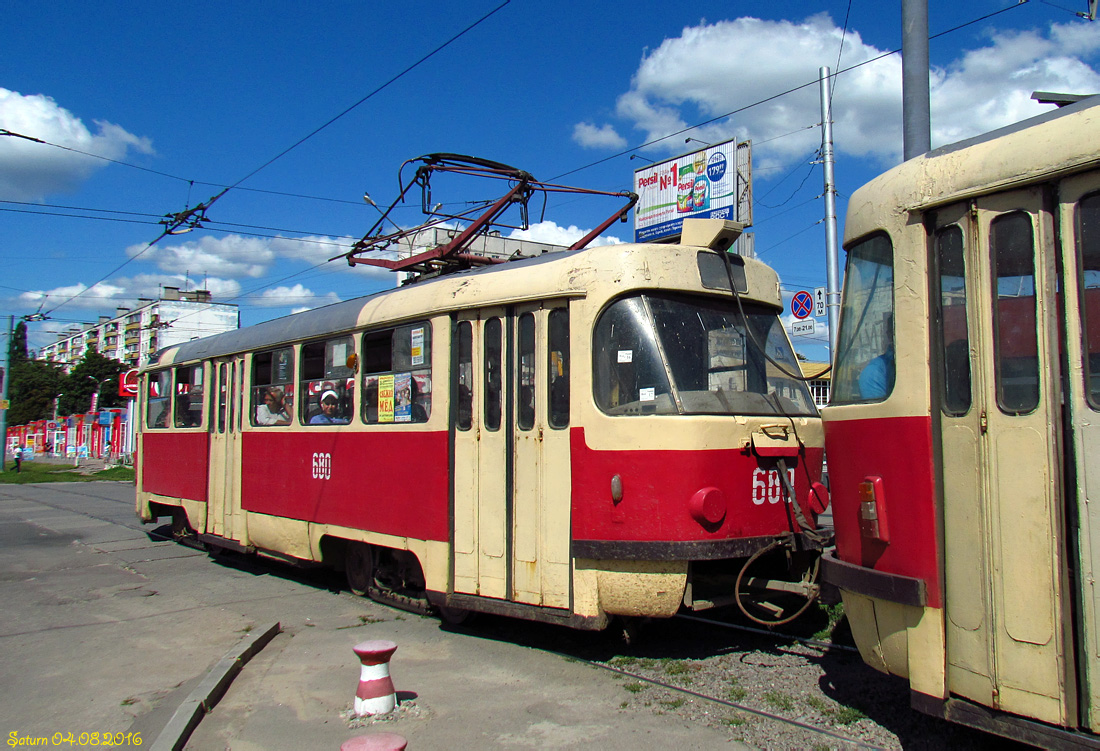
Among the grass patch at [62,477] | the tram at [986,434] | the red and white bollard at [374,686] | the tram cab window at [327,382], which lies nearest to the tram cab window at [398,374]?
the tram cab window at [327,382]

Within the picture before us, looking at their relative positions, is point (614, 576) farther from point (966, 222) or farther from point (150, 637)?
point (150, 637)

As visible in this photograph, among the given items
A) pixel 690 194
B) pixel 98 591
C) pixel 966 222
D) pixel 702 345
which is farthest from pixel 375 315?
pixel 690 194

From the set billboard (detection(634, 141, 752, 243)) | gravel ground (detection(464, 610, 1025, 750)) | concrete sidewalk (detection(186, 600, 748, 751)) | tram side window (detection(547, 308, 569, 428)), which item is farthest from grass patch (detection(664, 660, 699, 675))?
billboard (detection(634, 141, 752, 243))

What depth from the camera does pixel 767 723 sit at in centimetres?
468

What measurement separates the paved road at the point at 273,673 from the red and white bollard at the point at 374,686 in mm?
120

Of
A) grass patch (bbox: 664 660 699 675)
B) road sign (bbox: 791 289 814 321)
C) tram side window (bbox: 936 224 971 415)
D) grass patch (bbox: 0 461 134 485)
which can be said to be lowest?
grass patch (bbox: 0 461 134 485)

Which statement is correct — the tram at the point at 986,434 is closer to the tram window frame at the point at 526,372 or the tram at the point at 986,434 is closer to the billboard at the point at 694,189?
the tram window frame at the point at 526,372

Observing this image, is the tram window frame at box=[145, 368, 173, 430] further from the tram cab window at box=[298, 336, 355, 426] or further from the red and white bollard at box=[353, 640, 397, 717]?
the red and white bollard at box=[353, 640, 397, 717]

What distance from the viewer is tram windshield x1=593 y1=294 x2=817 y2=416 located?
553 cm

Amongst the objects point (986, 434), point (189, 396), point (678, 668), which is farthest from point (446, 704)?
point (189, 396)

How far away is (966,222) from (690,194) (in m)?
19.9

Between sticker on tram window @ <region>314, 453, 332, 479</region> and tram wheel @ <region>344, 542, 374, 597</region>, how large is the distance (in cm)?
78

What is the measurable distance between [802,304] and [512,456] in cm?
1019

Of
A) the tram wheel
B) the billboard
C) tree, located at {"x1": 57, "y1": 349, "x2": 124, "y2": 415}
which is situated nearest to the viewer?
the tram wheel
